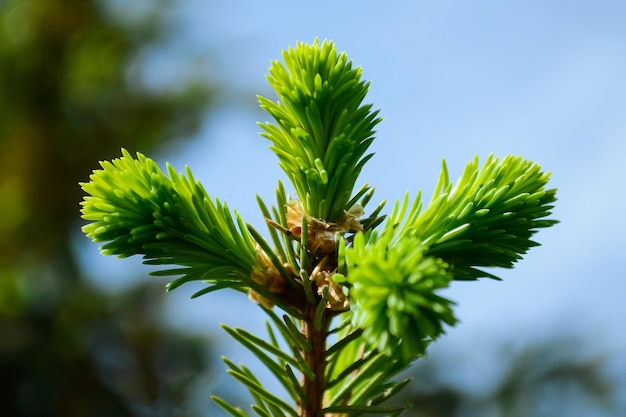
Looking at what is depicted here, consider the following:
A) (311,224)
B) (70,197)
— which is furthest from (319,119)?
(70,197)

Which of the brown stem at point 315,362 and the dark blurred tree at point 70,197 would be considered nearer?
the brown stem at point 315,362

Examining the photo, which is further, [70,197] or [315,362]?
[70,197]

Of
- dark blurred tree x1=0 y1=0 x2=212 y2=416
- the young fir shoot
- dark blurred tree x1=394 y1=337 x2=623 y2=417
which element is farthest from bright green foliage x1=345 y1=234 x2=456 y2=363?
dark blurred tree x1=0 y1=0 x2=212 y2=416

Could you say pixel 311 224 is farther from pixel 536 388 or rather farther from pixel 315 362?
pixel 536 388

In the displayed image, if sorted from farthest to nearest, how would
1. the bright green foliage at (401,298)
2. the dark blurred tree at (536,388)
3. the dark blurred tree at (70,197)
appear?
the dark blurred tree at (70,197), the dark blurred tree at (536,388), the bright green foliage at (401,298)

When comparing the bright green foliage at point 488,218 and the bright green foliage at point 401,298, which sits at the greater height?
the bright green foliage at point 488,218

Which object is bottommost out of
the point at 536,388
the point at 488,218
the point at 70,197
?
the point at 536,388

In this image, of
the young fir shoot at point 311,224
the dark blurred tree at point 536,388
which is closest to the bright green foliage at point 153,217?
the young fir shoot at point 311,224

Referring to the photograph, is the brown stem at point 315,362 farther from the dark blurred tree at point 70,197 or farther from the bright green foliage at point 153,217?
the dark blurred tree at point 70,197
